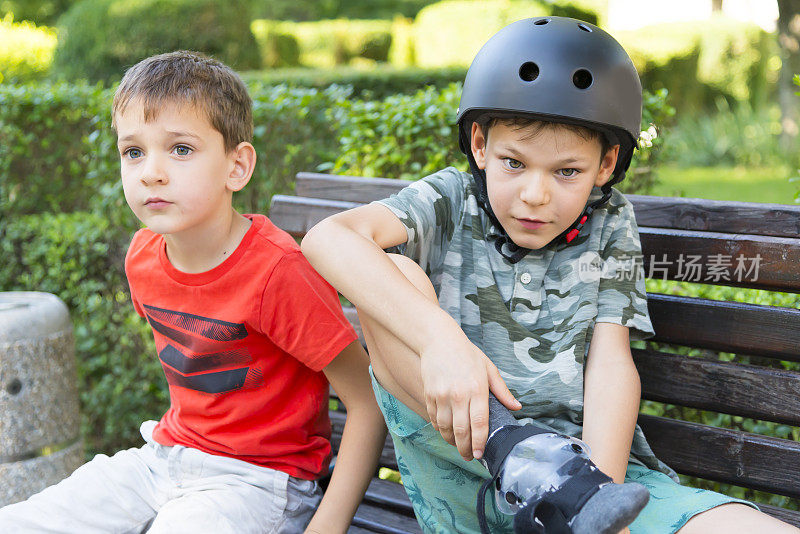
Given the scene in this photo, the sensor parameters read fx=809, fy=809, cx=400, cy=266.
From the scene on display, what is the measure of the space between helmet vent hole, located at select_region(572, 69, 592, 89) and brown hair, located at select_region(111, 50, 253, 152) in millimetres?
885

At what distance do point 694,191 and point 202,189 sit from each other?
27.3 ft

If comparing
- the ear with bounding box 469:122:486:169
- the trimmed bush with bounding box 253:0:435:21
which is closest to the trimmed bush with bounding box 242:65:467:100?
the ear with bounding box 469:122:486:169

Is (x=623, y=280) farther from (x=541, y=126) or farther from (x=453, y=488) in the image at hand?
(x=453, y=488)

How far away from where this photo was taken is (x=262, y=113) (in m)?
3.53

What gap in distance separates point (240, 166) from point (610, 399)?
1.11 meters

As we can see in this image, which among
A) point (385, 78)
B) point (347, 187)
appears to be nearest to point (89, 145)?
point (347, 187)

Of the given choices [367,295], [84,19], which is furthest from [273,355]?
[84,19]

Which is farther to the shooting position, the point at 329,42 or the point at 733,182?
the point at 329,42

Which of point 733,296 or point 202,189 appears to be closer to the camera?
point 202,189

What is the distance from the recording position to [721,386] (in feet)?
6.79

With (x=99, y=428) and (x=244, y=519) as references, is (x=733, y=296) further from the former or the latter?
(x=99, y=428)

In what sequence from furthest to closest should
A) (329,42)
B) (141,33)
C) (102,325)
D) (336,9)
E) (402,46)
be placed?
(336,9)
(329,42)
(402,46)
(141,33)
(102,325)

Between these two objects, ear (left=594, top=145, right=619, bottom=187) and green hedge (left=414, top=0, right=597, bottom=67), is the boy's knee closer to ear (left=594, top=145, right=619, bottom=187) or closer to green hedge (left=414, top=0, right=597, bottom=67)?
ear (left=594, top=145, right=619, bottom=187)

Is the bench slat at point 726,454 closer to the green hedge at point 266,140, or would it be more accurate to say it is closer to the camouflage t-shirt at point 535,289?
the camouflage t-shirt at point 535,289
